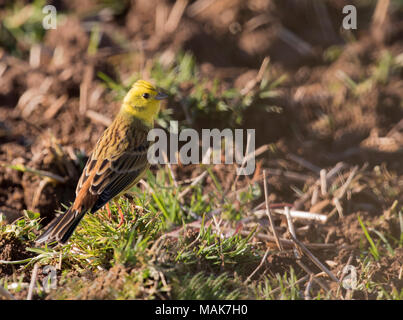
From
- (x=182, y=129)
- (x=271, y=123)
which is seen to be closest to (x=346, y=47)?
(x=271, y=123)

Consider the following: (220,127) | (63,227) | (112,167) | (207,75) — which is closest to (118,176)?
(112,167)

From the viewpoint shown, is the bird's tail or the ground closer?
the bird's tail

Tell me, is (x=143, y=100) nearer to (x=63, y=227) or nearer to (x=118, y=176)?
(x=118, y=176)

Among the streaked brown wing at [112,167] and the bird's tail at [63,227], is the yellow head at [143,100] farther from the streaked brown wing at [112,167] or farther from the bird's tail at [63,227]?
the bird's tail at [63,227]

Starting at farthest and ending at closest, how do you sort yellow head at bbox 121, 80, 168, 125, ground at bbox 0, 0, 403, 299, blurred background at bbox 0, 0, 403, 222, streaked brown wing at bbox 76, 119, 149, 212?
blurred background at bbox 0, 0, 403, 222
yellow head at bbox 121, 80, 168, 125
streaked brown wing at bbox 76, 119, 149, 212
ground at bbox 0, 0, 403, 299

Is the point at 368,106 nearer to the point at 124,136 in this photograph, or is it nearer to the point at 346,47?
the point at 346,47

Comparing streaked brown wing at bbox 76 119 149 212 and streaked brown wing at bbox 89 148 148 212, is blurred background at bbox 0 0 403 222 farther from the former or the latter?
streaked brown wing at bbox 89 148 148 212

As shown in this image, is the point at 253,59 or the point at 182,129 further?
the point at 253,59

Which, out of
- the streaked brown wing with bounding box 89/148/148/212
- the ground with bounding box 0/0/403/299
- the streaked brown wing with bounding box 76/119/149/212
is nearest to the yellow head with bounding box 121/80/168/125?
the streaked brown wing with bounding box 76/119/149/212
